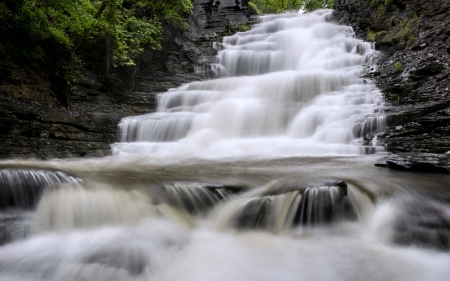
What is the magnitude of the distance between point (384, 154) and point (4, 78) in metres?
9.46

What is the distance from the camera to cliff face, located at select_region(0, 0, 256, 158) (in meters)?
6.75

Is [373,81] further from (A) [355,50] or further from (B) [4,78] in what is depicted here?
(B) [4,78]

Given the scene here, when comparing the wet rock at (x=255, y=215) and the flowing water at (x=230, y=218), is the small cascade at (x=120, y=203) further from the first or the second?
the wet rock at (x=255, y=215)

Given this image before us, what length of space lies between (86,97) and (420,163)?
30.6 feet

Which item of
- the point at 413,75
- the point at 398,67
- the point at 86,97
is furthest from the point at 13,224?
the point at 398,67

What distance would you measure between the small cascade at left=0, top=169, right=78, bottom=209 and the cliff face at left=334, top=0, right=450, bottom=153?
7327 millimetres

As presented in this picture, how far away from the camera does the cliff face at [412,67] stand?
6.91 meters

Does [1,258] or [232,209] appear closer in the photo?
[1,258]

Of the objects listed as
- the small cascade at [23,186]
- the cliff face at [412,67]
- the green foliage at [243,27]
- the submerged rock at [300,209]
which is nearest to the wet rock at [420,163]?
the cliff face at [412,67]

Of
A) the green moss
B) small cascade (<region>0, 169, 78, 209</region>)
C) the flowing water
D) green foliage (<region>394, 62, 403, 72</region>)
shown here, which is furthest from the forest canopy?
the green moss

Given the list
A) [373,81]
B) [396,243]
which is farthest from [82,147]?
[373,81]

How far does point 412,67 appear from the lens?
9.67 metres

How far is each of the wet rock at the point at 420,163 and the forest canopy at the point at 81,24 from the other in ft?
27.5

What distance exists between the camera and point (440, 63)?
895 centimetres
